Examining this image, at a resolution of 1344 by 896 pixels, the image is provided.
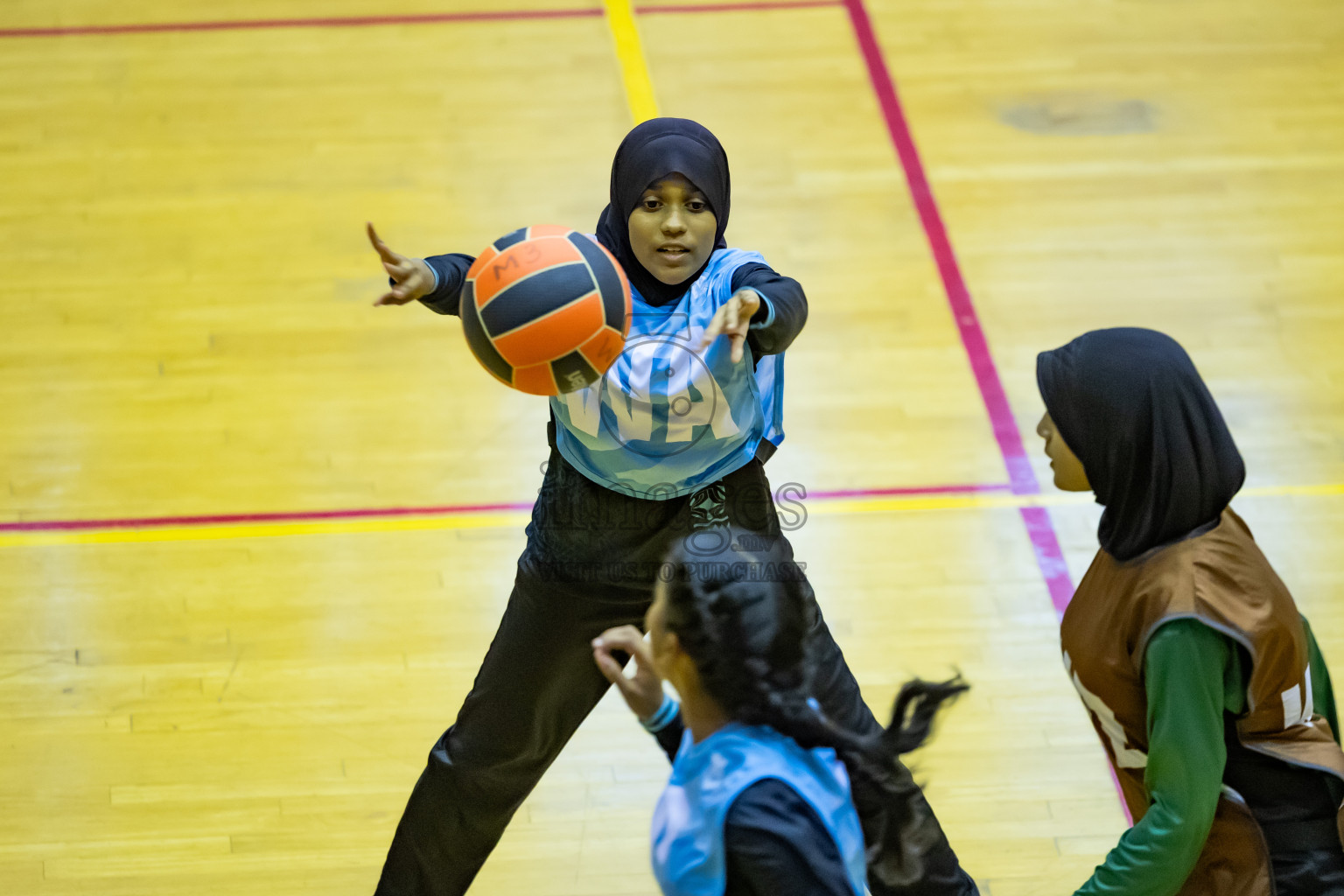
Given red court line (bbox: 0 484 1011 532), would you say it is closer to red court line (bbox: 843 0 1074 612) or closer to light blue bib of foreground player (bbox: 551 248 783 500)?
red court line (bbox: 843 0 1074 612)

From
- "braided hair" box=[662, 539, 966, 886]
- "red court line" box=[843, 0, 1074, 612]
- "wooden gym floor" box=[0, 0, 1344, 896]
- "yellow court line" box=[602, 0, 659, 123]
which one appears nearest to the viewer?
"braided hair" box=[662, 539, 966, 886]

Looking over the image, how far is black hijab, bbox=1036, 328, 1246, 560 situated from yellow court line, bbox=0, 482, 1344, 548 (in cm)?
226

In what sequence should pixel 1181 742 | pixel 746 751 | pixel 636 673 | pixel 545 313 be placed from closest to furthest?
pixel 746 751, pixel 1181 742, pixel 636 673, pixel 545 313

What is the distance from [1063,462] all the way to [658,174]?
1.00 metres

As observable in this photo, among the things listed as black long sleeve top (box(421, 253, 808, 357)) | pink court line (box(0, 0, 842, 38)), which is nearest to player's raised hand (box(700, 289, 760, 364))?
black long sleeve top (box(421, 253, 808, 357))

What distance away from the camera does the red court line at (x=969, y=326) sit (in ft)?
15.0

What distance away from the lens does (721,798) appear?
2104mm

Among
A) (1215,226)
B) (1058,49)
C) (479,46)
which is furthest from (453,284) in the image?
(1058,49)

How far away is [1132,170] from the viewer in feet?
20.9

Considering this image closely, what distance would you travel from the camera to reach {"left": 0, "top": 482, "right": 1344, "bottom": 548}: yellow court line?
15.1 ft

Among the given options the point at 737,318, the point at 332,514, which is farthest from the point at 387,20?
the point at 737,318

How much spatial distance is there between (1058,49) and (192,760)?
5.47 metres

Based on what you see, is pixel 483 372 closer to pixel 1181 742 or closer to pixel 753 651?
pixel 753 651

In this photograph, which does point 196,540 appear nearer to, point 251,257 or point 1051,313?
point 251,257
